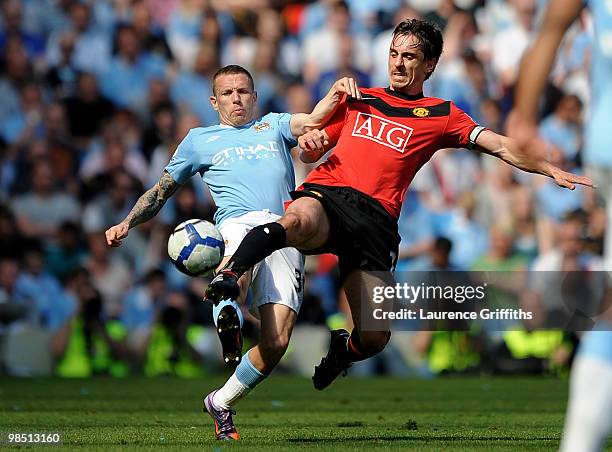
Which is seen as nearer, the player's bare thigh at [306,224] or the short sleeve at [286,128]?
the player's bare thigh at [306,224]

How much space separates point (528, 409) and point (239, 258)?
452 centimetres

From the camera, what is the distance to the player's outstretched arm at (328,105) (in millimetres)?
8164

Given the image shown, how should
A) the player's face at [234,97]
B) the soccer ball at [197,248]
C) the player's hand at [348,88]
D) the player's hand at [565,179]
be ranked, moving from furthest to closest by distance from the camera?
the player's face at [234,97] < the player's hand at [348,88] < the soccer ball at [197,248] < the player's hand at [565,179]

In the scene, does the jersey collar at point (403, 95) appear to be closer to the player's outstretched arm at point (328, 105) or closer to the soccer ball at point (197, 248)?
the player's outstretched arm at point (328, 105)

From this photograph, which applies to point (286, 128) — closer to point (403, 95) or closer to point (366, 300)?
point (403, 95)

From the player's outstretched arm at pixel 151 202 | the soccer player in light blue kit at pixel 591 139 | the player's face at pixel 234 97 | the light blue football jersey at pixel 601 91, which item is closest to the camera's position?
the soccer player in light blue kit at pixel 591 139

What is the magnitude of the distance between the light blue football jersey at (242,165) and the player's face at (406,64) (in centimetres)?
87

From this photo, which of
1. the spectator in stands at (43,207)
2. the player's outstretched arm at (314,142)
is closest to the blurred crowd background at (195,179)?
the spectator in stands at (43,207)

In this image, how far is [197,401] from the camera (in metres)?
12.0

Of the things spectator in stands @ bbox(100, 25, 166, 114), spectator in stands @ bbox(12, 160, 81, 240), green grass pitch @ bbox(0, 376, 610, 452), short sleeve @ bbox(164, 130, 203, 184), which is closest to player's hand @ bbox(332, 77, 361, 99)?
short sleeve @ bbox(164, 130, 203, 184)

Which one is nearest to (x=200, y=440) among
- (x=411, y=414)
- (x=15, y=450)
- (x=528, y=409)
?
(x=15, y=450)

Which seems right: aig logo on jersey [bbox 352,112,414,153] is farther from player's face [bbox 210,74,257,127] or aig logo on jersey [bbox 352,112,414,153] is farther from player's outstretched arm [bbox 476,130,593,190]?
player's face [bbox 210,74,257,127]

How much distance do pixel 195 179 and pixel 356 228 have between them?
975 centimetres

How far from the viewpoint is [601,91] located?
4922 millimetres
